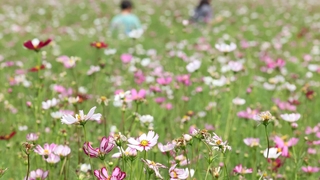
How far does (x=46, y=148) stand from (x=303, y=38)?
248 inches

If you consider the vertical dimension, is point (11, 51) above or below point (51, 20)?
above

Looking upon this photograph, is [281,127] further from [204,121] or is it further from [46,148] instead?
[46,148]

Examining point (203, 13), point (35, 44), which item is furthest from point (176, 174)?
point (203, 13)

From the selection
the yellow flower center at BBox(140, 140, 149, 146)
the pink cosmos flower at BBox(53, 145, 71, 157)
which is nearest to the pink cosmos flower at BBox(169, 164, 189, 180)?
the yellow flower center at BBox(140, 140, 149, 146)

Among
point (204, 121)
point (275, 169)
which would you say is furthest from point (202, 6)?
point (275, 169)

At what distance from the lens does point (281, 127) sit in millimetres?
2945

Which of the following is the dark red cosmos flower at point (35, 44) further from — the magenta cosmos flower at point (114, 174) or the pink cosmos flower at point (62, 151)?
the magenta cosmos flower at point (114, 174)

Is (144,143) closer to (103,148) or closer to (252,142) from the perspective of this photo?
(103,148)

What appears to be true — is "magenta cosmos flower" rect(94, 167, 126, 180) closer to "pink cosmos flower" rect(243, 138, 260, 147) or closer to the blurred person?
"pink cosmos flower" rect(243, 138, 260, 147)

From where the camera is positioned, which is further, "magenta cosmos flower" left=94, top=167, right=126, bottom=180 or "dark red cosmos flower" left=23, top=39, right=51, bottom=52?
"dark red cosmos flower" left=23, top=39, right=51, bottom=52

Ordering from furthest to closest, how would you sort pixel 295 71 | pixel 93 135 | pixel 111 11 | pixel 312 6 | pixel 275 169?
pixel 312 6 → pixel 111 11 → pixel 295 71 → pixel 93 135 → pixel 275 169

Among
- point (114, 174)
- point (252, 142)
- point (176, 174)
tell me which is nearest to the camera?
point (114, 174)

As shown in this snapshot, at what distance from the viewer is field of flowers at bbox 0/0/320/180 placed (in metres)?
1.72

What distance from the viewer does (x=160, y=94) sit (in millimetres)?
3646
